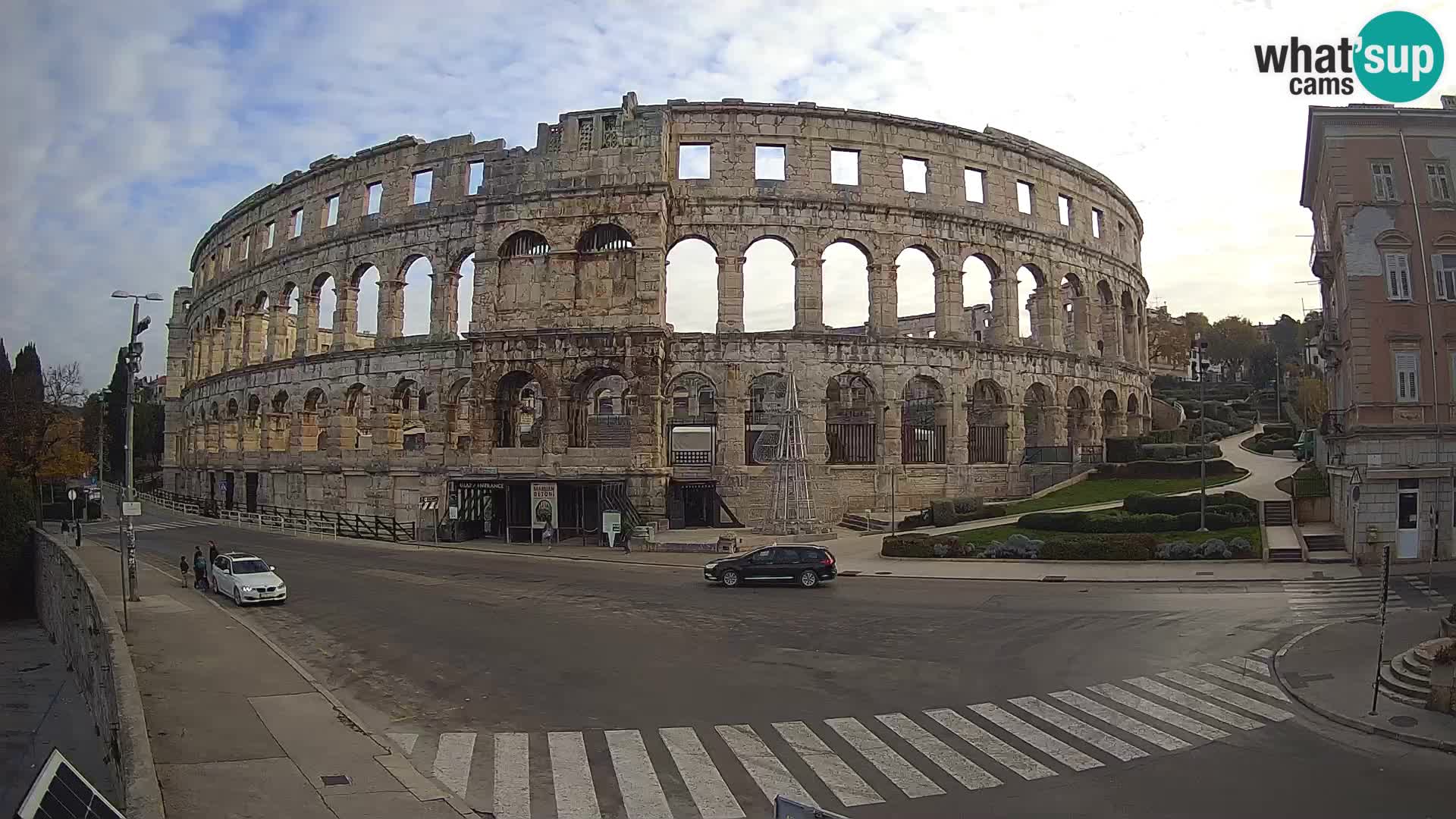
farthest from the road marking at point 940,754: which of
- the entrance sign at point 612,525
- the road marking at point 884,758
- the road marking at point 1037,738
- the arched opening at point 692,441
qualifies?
the arched opening at point 692,441

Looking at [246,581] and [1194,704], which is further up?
[246,581]

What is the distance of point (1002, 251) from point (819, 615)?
102ft

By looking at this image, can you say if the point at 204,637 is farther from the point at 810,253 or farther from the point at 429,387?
the point at 810,253

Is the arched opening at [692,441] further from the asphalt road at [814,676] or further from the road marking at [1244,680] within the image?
the road marking at [1244,680]

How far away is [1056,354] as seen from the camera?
161 feet

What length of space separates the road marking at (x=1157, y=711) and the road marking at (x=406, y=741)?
10.9m

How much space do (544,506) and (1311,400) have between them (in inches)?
2073

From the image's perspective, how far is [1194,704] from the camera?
14.4m

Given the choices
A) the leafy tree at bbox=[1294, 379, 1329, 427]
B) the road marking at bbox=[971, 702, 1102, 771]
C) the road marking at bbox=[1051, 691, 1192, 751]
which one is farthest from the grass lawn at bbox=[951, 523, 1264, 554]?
the leafy tree at bbox=[1294, 379, 1329, 427]

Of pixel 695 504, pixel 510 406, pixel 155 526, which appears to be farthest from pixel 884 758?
pixel 155 526

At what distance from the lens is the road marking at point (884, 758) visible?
10.8m

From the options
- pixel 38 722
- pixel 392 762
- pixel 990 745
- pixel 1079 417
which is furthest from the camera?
pixel 1079 417

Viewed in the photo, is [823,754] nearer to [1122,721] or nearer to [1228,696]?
[1122,721]

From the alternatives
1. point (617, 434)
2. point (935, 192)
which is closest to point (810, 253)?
point (935, 192)
